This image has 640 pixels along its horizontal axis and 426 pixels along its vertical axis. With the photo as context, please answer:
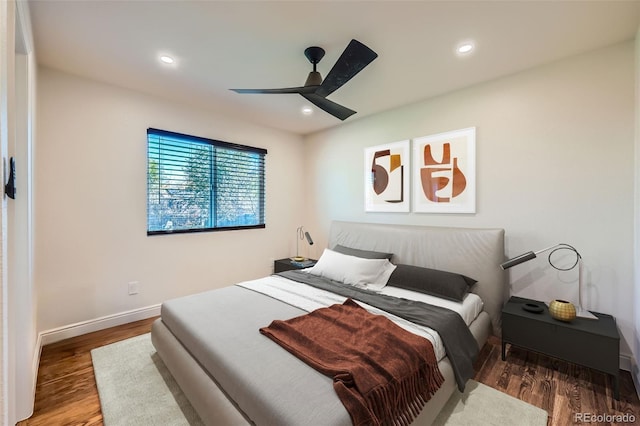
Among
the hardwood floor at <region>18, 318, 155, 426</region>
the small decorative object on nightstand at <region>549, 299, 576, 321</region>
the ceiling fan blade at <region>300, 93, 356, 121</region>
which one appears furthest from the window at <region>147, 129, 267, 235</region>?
the small decorative object on nightstand at <region>549, 299, 576, 321</region>

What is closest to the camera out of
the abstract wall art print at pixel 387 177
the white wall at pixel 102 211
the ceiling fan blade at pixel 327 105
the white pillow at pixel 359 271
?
the ceiling fan blade at pixel 327 105

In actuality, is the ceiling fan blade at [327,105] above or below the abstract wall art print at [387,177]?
above

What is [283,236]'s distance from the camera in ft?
14.8

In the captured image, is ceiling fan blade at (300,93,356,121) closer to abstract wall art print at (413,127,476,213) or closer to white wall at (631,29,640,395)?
abstract wall art print at (413,127,476,213)

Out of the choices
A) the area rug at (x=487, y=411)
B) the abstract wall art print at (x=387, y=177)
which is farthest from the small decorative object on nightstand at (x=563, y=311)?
the abstract wall art print at (x=387, y=177)

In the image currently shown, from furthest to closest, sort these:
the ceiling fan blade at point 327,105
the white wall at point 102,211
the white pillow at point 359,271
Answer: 1. the white pillow at point 359,271
2. the white wall at point 102,211
3. the ceiling fan blade at point 327,105

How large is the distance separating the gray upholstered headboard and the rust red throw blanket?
1.30 metres

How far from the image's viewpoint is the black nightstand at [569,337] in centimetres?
186

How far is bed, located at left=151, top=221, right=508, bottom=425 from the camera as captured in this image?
4.12ft

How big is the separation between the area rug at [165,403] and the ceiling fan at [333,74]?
229cm

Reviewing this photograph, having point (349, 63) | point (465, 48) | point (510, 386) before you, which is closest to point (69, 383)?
point (349, 63)

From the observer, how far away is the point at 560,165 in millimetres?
2418

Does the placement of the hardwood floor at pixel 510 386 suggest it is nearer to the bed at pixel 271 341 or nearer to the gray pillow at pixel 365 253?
the bed at pixel 271 341

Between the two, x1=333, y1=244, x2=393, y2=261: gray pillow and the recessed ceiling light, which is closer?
the recessed ceiling light
